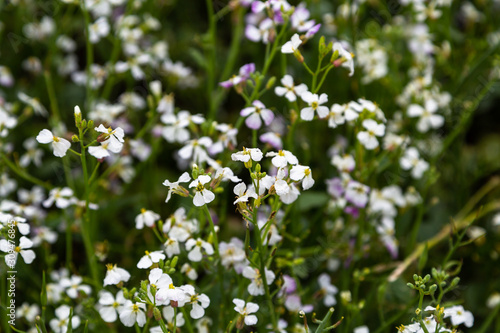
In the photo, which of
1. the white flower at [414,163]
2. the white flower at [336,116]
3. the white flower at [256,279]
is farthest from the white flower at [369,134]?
the white flower at [256,279]

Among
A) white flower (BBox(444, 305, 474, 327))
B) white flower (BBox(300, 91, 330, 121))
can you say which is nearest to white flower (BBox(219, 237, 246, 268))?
white flower (BBox(300, 91, 330, 121))

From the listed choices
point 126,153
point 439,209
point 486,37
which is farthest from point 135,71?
point 486,37

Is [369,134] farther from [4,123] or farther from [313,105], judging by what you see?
[4,123]

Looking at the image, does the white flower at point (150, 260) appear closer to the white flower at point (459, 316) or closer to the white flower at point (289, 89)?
the white flower at point (289, 89)

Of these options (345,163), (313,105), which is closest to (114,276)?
(313,105)

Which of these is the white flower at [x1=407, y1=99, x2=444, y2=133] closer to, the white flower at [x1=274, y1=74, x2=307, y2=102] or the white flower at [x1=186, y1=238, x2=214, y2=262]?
the white flower at [x1=274, y1=74, x2=307, y2=102]

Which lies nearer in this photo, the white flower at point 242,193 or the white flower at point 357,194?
the white flower at point 242,193
